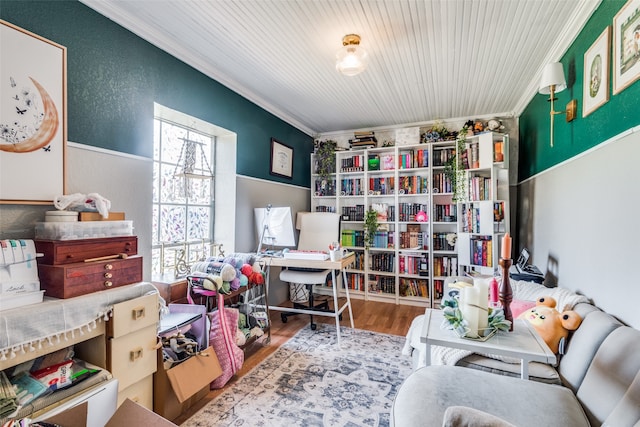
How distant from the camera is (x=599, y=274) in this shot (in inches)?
64.4

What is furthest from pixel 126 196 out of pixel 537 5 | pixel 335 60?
pixel 537 5

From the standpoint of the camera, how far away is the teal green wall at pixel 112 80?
158 cm

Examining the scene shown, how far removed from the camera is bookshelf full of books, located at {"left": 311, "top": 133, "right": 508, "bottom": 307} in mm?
3826

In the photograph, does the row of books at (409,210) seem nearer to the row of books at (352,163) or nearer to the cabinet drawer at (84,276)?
the row of books at (352,163)

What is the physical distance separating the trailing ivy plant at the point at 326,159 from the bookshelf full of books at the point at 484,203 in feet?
5.87

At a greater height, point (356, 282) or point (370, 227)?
point (370, 227)

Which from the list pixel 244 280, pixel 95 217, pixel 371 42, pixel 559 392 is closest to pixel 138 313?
pixel 95 217

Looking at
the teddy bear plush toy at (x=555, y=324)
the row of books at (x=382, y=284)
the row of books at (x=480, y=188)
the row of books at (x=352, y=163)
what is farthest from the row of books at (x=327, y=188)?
the teddy bear plush toy at (x=555, y=324)

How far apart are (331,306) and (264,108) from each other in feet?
8.42

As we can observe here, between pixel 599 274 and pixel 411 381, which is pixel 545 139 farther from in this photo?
pixel 411 381

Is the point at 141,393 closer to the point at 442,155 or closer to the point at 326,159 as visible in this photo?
the point at 326,159

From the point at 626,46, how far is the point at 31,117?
2.88 meters

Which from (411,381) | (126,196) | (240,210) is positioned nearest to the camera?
(411,381)

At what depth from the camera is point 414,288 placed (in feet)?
12.9
